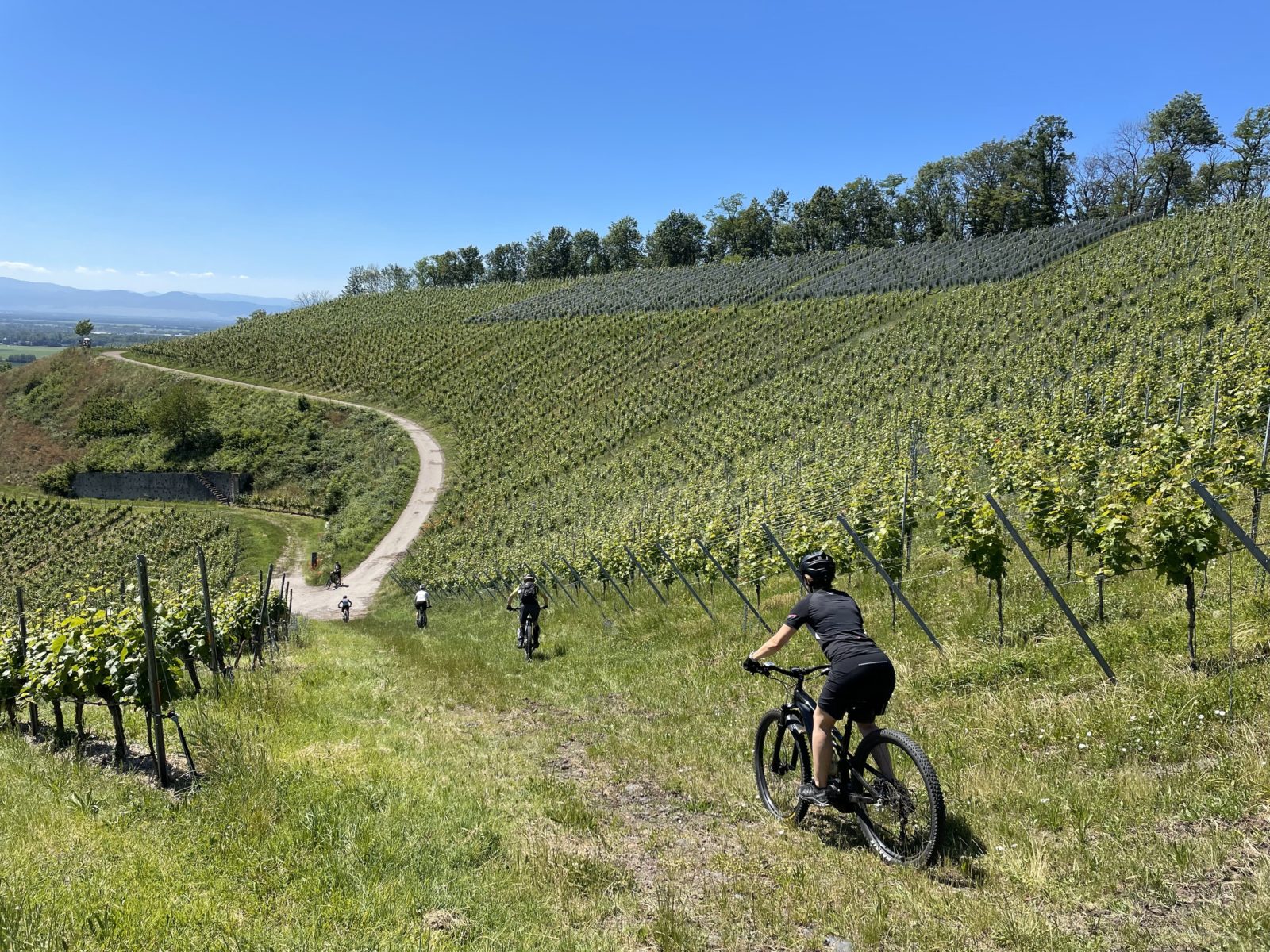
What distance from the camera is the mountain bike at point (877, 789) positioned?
16.0ft

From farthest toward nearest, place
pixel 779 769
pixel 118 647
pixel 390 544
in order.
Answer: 1. pixel 390 544
2. pixel 118 647
3. pixel 779 769

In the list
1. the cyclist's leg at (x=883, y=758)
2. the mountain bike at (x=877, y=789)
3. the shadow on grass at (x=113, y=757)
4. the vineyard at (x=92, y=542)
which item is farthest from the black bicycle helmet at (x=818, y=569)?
the vineyard at (x=92, y=542)

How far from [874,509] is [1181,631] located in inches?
288

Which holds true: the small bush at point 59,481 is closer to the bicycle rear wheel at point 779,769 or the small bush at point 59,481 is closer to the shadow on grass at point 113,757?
the shadow on grass at point 113,757

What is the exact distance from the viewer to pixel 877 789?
17.1ft

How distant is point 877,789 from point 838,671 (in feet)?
2.87

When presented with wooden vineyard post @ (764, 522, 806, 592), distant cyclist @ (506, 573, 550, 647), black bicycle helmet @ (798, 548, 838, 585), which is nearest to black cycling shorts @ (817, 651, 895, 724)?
black bicycle helmet @ (798, 548, 838, 585)

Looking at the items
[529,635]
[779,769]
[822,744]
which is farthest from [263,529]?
[822,744]

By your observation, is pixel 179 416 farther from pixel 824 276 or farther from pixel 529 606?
pixel 529 606

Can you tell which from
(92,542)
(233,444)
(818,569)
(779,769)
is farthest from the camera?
(233,444)

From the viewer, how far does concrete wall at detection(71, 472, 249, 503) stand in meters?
66.8

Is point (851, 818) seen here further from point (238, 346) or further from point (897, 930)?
point (238, 346)

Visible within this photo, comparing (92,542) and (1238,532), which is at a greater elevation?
(1238,532)

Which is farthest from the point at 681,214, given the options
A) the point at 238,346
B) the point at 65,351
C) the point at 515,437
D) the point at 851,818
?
the point at 851,818
